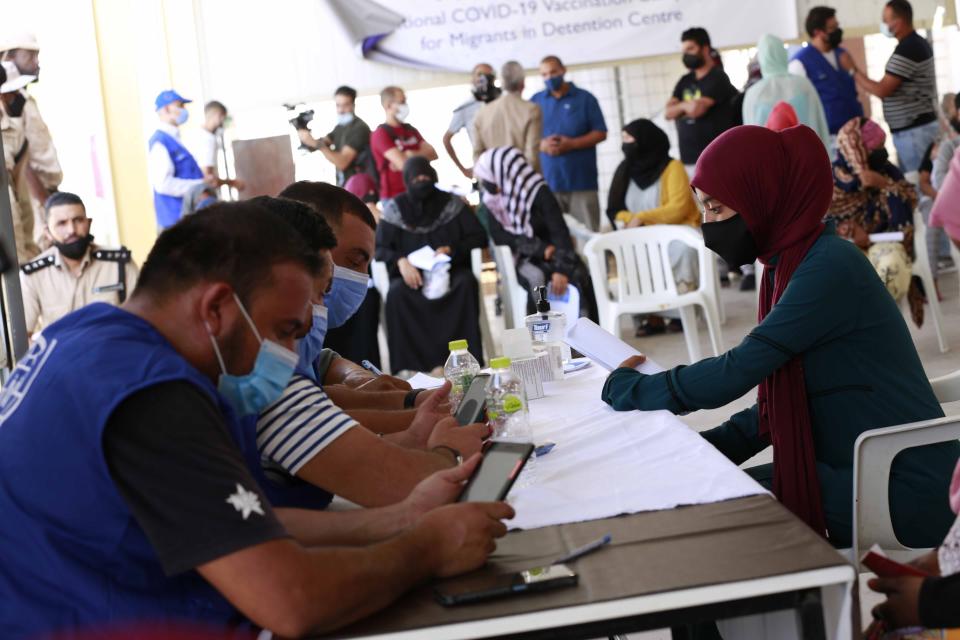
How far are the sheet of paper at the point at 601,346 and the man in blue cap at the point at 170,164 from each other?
230 inches

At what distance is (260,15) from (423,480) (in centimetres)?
824

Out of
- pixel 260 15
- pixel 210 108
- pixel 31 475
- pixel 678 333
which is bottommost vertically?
pixel 678 333

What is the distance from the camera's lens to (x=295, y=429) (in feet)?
5.88

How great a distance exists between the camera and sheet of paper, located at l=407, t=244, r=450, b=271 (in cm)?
644

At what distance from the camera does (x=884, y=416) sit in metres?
2.21

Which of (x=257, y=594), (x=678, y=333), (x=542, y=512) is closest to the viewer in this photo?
(x=257, y=594)

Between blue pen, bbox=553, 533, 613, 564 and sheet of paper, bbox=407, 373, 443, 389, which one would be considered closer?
blue pen, bbox=553, 533, 613, 564

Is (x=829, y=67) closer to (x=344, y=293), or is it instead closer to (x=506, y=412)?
(x=344, y=293)

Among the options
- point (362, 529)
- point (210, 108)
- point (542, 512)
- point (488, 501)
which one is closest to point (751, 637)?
point (542, 512)

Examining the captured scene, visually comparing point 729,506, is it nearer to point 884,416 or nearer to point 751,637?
point 751,637

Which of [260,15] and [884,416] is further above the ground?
[260,15]

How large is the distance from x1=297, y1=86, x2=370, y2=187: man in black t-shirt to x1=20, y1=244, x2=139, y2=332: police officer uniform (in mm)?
2497

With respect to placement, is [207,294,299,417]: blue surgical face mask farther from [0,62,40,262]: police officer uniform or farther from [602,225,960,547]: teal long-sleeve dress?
[0,62,40,262]: police officer uniform

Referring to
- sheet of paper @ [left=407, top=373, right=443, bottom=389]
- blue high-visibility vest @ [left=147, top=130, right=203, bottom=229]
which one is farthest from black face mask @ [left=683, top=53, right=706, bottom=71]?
sheet of paper @ [left=407, top=373, right=443, bottom=389]
